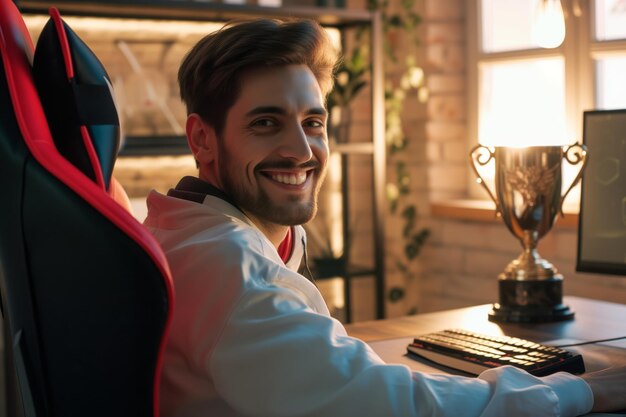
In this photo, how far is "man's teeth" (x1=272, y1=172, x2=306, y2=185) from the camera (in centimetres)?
139

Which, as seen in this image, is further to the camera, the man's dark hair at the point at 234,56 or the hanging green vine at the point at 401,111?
the hanging green vine at the point at 401,111

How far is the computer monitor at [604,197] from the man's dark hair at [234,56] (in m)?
0.87

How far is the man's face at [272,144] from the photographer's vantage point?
1.35 metres

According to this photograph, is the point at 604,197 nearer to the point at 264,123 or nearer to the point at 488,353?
the point at 488,353

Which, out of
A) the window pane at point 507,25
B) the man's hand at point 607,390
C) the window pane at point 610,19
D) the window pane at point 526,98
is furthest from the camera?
the window pane at point 507,25

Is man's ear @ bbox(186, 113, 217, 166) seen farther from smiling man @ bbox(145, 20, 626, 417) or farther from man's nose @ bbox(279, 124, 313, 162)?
man's nose @ bbox(279, 124, 313, 162)

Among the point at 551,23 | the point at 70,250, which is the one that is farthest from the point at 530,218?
the point at 70,250

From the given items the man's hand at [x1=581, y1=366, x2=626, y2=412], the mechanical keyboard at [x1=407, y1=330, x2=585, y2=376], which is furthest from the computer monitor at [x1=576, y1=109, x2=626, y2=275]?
the man's hand at [x1=581, y1=366, x2=626, y2=412]

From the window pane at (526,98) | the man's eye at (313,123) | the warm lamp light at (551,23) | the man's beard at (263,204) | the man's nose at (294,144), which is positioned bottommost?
the man's beard at (263,204)

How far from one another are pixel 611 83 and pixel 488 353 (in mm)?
1851

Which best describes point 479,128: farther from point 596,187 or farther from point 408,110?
point 596,187

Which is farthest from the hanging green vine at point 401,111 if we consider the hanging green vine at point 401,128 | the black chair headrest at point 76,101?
the black chair headrest at point 76,101

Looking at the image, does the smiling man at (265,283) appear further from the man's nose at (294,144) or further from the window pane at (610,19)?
the window pane at (610,19)

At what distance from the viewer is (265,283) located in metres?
1.12
